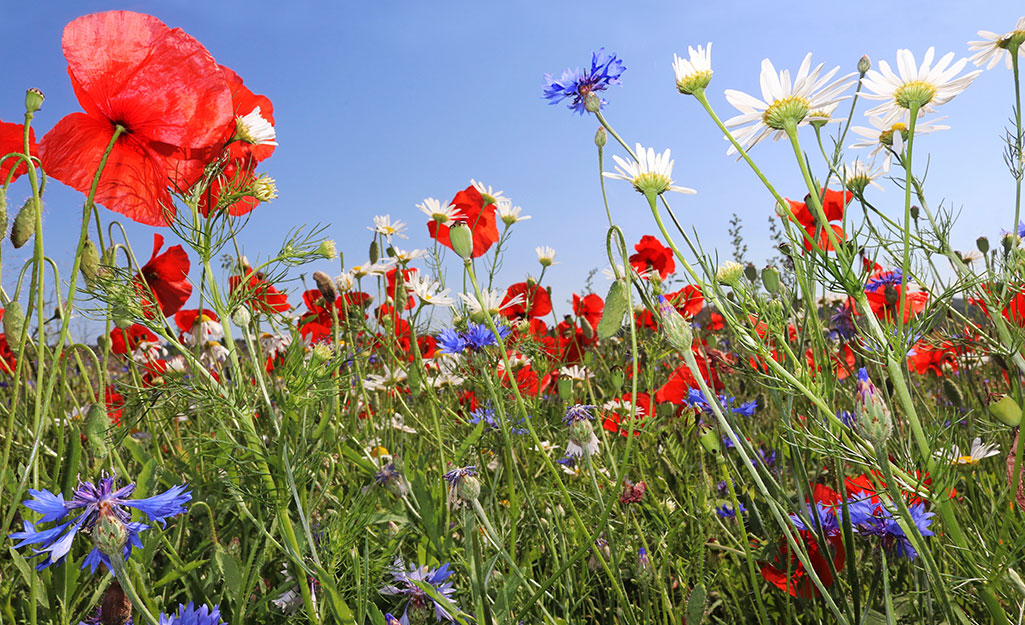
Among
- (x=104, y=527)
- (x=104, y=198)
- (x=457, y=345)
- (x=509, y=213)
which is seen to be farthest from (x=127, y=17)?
(x=509, y=213)

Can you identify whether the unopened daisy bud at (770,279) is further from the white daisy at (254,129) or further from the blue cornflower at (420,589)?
the white daisy at (254,129)

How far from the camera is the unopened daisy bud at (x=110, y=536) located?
0.63 m

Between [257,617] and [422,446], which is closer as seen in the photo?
[257,617]

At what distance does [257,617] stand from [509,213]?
3.81 feet

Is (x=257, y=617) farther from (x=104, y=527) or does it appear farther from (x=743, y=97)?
(x=743, y=97)

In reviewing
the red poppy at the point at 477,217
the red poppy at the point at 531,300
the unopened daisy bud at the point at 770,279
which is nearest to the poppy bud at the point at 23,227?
the red poppy at the point at 477,217

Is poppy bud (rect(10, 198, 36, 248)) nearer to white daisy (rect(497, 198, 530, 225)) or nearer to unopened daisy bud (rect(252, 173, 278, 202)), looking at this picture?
unopened daisy bud (rect(252, 173, 278, 202))

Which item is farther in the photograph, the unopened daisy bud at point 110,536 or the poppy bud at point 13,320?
the poppy bud at point 13,320

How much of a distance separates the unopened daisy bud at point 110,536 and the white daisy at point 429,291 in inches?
35.6

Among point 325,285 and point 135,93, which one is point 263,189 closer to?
point 135,93

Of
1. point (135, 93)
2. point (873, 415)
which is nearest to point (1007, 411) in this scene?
point (873, 415)

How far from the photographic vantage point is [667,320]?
0.74 m

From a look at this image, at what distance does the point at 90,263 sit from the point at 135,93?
27 cm

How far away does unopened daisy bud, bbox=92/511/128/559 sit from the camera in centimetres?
63
